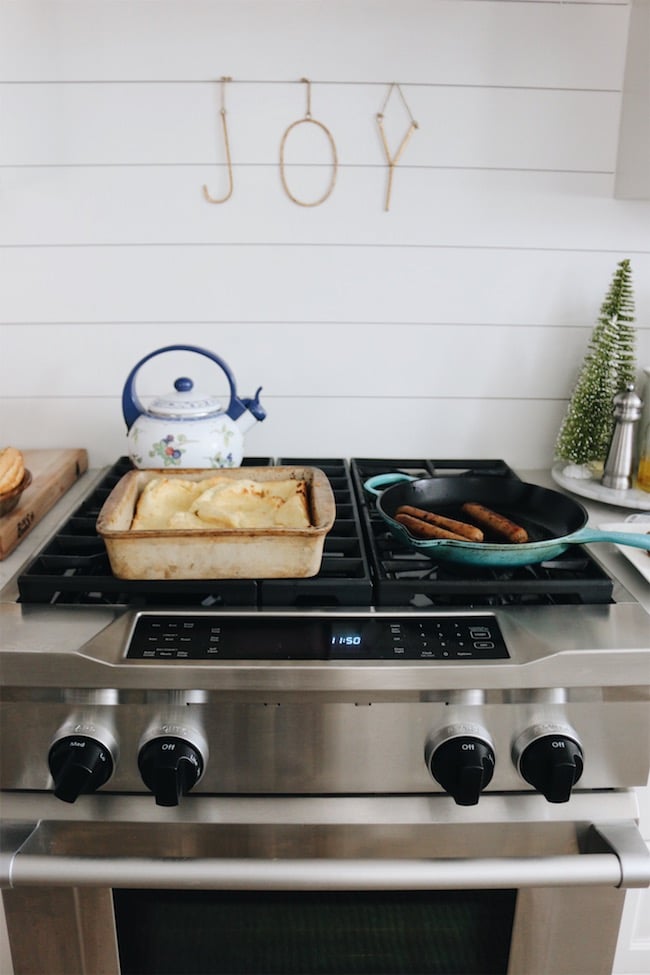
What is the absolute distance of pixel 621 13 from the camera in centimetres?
120

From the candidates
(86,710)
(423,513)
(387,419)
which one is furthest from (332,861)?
(387,419)

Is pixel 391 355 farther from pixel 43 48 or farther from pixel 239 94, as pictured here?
pixel 43 48

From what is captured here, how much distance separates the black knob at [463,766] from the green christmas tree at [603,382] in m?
0.64

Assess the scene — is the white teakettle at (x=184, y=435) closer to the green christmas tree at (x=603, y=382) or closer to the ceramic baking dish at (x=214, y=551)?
the ceramic baking dish at (x=214, y=551)

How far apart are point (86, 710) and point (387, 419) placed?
78cm

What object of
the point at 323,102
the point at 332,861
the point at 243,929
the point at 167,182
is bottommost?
the point at 243,929

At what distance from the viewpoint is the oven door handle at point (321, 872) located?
0.79 meters

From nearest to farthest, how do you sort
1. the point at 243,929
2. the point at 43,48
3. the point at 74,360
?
the point at 243,929 < the point at 43,48 < the point at 74,360

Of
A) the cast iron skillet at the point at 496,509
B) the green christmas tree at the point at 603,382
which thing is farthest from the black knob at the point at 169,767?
the green christmas tree at the point at 603,382

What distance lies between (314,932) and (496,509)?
0.61 meters

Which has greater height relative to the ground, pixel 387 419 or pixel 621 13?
pixel 621 13

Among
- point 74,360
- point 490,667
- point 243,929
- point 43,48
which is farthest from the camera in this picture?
point 74,360

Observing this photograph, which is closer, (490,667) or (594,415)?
(490,667)

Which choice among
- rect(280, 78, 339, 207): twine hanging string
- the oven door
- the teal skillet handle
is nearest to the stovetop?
the teal skillet handle
